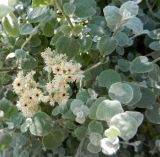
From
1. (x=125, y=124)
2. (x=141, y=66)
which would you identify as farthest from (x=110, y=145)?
(x=141, y=66)

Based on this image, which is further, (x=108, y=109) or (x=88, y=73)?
(x=88, y=73)

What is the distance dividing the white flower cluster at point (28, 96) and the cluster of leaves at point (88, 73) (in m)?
0.01

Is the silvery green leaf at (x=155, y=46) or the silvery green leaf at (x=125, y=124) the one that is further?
the silvery green leaf at (x=155, y=46)

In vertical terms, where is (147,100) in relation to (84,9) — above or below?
below

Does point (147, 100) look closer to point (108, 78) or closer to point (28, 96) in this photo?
point (108, 78)

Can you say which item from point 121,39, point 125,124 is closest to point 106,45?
point 121,39

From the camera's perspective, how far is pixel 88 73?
576 millimetres

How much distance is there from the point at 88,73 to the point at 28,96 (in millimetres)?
97

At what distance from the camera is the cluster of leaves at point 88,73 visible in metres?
0.50

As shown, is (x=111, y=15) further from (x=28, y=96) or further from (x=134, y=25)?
(x=28, y=96)

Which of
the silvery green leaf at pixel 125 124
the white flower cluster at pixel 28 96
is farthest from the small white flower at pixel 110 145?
the white flower cluster at pixel 28 96

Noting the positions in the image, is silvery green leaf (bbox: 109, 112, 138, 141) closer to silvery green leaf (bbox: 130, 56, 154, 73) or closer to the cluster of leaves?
the cluster of leaves

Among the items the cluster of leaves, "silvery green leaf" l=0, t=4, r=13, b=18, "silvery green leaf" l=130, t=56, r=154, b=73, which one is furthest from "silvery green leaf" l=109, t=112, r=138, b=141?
"silvery green leaf" l=0, t=4, r=13, b=18

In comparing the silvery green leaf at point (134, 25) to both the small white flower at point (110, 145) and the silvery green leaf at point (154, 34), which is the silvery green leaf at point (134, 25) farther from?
the small white flower at point (110, 145)
